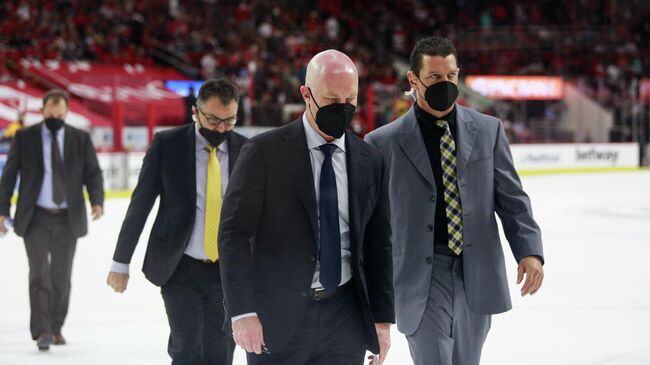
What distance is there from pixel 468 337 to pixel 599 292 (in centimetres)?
464

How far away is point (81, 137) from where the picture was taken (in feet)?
20.6

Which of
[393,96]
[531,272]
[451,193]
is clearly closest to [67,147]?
[451,193]

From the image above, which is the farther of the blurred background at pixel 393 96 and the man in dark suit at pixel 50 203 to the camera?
the blurred background at pixel 393 96

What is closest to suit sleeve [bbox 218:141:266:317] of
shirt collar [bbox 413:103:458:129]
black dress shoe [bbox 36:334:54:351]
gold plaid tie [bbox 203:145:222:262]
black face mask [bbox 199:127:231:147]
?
shirt collar [bbox 413:103:458:129]

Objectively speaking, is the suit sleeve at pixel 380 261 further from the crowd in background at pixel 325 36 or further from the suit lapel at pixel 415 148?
the crowd in background at pixel 325 36

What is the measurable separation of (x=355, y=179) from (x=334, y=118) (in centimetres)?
19

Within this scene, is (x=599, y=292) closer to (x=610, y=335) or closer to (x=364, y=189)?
(x=610, y=335)

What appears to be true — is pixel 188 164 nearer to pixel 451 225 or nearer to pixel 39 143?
pixel 451 225

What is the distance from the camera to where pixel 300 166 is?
8.68 ft

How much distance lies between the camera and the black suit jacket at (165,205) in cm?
388

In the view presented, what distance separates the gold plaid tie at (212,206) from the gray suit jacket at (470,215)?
30.7 inches

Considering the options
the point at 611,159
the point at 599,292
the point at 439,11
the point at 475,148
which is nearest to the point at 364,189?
the point at 475,148

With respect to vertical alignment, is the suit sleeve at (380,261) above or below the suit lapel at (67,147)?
below

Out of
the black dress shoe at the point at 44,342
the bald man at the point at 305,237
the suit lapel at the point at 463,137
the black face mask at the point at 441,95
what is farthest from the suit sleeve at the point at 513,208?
the black dress shoe at the point at 44,342
